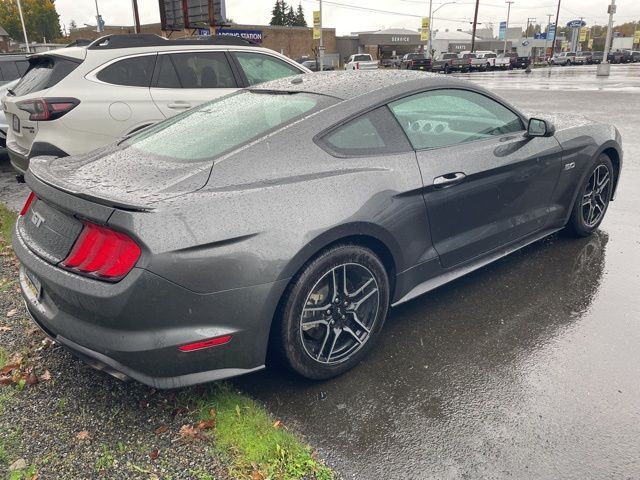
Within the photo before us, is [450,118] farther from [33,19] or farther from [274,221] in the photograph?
[33,19]

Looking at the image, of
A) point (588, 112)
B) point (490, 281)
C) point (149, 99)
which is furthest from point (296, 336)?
point (588, 112)

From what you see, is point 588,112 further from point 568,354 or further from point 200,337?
point 200,337

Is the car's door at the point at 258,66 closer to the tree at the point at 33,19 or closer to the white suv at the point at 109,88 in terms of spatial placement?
the white suv at the point at 109,88

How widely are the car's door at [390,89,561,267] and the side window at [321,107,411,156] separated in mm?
107

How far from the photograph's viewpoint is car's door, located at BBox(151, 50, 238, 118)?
588 centimetres

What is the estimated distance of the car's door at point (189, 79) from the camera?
19.3 feet

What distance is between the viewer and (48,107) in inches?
205

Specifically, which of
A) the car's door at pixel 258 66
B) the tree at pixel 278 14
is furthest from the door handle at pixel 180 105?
the tree at pixel 278 14

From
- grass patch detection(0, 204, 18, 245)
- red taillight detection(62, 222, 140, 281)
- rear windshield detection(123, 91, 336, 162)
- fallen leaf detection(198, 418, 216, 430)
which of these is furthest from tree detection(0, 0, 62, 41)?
fallen leaf detection(198, 418, 216, 430)

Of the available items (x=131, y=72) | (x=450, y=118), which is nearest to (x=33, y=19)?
(x=131, y=72)

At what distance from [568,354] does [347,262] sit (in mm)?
1466

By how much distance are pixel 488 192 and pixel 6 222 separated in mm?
4757

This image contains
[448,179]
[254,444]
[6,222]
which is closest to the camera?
[254,444]

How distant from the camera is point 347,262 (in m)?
2.75
